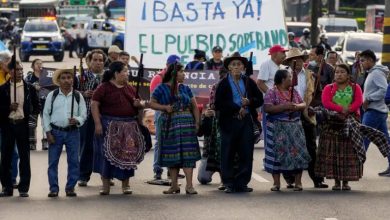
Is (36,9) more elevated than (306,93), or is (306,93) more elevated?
(306,93)

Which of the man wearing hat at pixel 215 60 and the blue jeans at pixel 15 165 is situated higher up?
the man wearing hat at pixel 215 60

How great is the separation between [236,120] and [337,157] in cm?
122

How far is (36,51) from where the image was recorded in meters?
53.3

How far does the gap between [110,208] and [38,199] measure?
1.12 meters

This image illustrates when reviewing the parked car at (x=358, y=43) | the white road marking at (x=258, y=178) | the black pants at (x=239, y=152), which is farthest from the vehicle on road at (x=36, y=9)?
the black pants at (x=239, y=152)

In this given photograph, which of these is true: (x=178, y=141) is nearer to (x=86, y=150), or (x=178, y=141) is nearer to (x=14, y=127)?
(x=86, y=150)

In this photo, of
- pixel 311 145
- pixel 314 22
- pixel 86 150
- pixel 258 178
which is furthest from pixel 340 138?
pixel 314 22

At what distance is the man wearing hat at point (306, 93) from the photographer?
14.6m

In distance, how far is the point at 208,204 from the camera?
1308 centimetres

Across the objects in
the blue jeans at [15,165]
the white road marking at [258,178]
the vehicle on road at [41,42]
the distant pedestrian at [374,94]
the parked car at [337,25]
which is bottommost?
the vehicle on road at [41,42]

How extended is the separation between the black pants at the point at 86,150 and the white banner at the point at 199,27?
6066 millimetres

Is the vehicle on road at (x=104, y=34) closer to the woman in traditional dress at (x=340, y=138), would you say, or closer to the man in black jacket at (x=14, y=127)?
the woman in traditional dress at (x=340, y=138)

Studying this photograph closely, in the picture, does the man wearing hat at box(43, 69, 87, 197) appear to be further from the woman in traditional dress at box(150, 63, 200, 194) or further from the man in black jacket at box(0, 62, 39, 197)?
the woman in traditional dress at box(150, 63, 200, 194)

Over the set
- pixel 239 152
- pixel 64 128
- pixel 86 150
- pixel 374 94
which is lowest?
pixel 86 150
